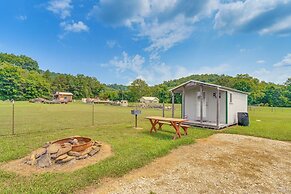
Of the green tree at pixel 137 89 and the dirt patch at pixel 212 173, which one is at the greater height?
the green tree at pixel 137 89

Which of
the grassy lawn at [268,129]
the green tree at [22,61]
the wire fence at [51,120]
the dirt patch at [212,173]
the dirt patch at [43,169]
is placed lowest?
the dirt patch at [212,173]

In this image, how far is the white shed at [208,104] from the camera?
1038 centimetres

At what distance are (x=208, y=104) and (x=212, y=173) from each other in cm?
797

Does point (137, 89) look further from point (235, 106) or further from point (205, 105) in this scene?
point (235, 106)

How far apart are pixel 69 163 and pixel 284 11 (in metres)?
17.1

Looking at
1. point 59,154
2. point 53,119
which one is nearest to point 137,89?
point 53,119

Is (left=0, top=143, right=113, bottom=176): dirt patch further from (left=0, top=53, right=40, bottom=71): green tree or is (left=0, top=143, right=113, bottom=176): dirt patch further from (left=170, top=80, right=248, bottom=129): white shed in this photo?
(left=0, top=53, right=40, bottom=71): green tree

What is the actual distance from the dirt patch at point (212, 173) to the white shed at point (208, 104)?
500 centimetres

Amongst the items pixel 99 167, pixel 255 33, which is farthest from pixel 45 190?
pixel 255 33

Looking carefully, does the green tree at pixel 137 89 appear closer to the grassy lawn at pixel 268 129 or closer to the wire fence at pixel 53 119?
the wire fence at pixel 53 119

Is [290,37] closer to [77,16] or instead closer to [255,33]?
[255,33]

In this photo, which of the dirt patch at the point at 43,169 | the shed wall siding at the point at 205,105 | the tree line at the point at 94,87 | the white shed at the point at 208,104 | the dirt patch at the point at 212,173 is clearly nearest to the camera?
the dirt patch at the point at 212,173

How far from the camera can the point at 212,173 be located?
363 centimetres

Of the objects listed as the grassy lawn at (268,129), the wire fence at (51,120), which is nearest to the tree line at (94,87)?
the grassy lawn at (268,129)
